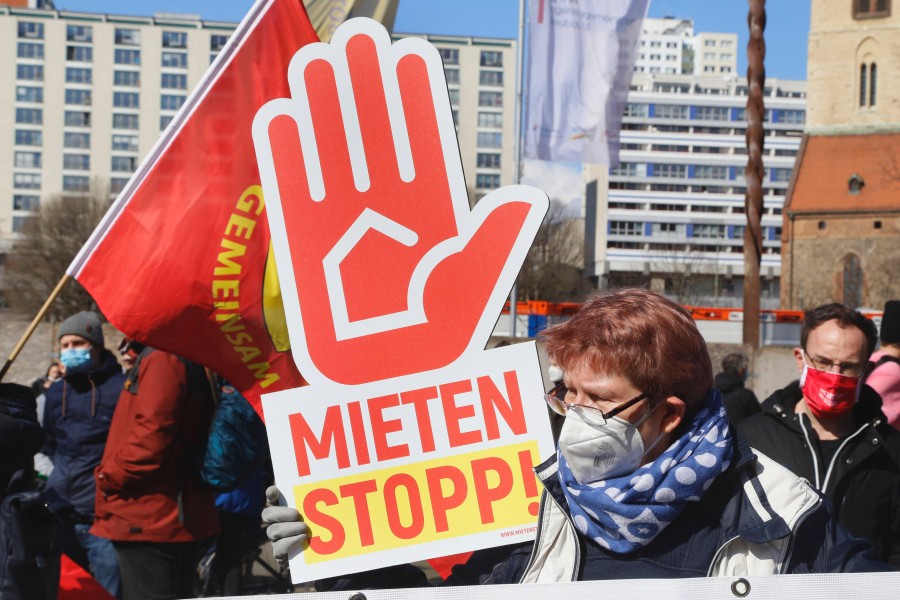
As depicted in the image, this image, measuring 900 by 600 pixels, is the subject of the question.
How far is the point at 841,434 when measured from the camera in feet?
11.3

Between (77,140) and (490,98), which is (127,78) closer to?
(77,140)

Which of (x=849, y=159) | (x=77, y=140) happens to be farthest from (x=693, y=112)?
(x=77, y=140)

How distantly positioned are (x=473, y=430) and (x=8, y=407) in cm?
171

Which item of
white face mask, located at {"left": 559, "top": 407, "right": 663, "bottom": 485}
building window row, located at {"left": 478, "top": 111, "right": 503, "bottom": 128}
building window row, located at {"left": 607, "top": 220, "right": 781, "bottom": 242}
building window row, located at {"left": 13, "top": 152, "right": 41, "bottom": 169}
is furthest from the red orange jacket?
building window row, located at {"left": 607, "top": 220, "right": 781, "bottom": 242}

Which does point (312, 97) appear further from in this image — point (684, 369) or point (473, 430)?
point (684, 369)

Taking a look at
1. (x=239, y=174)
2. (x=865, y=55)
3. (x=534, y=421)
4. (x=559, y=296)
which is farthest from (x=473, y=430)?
(x=865, y=55)

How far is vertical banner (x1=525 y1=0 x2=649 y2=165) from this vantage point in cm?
1053

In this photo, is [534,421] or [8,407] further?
[8,407]

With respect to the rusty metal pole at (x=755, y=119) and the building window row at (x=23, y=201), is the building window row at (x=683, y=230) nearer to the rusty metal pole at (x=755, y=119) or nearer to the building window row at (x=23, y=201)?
the building window row at (x=23, y=201)

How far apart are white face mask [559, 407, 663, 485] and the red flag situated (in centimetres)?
177

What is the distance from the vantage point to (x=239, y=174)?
373cm

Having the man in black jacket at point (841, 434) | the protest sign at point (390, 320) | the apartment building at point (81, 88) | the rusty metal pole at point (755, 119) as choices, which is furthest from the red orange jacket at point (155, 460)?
the apartment building at point (81, 88)

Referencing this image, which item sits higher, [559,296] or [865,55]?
[865,55]

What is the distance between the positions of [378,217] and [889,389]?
9.17ft
